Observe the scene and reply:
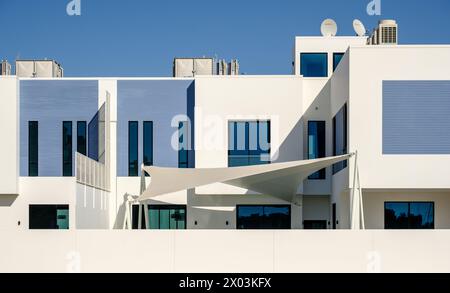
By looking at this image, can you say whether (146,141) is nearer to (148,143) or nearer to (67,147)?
(148,143)

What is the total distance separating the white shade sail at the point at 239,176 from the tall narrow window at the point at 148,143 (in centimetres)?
509

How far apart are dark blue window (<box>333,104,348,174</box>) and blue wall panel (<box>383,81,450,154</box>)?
1.90 metres

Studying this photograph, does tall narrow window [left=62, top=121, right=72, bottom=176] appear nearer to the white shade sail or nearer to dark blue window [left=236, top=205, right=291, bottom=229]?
the white shade sail

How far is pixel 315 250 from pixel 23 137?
43.8 ft

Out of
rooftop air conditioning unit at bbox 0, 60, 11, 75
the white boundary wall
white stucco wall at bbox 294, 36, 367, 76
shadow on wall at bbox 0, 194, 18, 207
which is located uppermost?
white stucco wall at bbox 294, 36, 367, 76

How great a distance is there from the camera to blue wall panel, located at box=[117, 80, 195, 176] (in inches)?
1123

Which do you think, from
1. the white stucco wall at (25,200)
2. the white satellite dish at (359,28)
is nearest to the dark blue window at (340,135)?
the white satellite dish at (359,28)

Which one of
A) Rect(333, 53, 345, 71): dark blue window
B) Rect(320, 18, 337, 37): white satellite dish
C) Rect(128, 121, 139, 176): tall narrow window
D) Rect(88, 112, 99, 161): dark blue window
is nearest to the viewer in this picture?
Rect(88, 112, 99, 161): dark blue window

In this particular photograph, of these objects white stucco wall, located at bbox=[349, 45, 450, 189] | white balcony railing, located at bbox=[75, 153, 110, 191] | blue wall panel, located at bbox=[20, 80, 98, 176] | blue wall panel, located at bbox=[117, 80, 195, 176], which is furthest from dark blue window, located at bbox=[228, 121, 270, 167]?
blue wall panel, located at bbox=[20, 80, 98, 176]

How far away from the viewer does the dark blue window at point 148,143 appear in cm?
2858

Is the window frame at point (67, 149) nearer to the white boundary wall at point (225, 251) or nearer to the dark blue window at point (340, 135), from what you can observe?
the white boundary wall at point (225, 251)

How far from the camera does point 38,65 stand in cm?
3284
